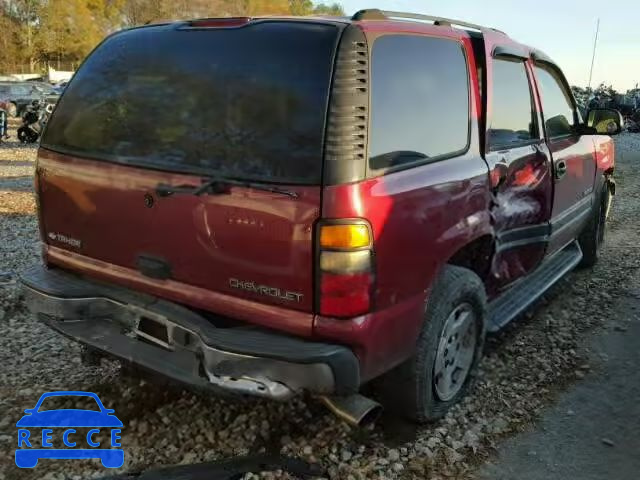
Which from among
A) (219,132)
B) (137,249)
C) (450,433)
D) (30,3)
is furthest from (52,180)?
(30,3)

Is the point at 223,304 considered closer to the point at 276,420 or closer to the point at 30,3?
the point at 276,420

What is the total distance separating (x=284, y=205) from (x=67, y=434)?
5.51 feet

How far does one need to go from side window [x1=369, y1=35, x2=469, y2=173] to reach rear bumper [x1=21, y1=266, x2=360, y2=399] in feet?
2.66

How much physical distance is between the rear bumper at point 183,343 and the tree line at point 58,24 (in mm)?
53303

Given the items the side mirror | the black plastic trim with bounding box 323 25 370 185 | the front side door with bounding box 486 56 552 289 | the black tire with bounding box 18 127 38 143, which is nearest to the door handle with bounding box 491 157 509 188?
the front side door with bounding box 486 56 552 289

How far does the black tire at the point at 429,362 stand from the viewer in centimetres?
284

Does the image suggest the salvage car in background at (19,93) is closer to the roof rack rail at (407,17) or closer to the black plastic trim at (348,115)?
the roof rack rail at (407,17)

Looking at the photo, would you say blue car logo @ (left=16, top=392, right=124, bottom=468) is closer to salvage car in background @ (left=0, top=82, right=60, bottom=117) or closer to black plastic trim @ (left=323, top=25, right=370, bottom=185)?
black plastic trim @ (left=323, top=25, right=370, bottom=185)

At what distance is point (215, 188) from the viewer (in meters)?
2.47

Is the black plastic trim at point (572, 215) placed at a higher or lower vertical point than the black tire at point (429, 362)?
higher

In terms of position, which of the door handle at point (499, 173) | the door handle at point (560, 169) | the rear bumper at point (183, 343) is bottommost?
the rear bumper at point (183, 343)

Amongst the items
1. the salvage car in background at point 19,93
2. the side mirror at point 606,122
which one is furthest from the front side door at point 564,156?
the salvage car in background at point 19,93

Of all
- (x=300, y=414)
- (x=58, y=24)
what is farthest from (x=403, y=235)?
(x=58, y=24)

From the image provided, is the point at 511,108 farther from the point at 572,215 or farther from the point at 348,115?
the point at 348,115
